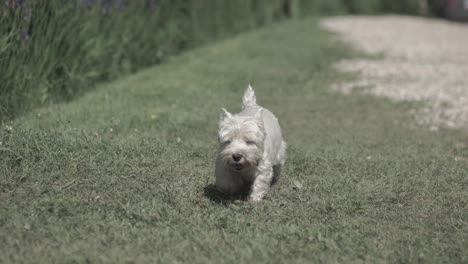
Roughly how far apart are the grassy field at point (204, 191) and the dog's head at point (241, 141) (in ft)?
1.37

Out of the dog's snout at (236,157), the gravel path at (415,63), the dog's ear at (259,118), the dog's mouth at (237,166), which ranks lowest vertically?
the gravel path at (415,63)

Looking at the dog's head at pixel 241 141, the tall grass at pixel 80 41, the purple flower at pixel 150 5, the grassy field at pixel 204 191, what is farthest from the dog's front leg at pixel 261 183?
the purple flower at pixel 150 5

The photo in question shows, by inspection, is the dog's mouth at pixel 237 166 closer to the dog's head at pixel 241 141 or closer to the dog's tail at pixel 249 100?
the dog's head at pixel 241 141

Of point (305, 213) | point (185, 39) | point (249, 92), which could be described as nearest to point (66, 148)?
point (249, 92)

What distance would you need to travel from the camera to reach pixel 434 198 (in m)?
6.45

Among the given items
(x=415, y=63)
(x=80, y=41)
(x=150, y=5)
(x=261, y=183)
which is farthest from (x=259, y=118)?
(x=415, y=63)

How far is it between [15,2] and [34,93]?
50.7 inches

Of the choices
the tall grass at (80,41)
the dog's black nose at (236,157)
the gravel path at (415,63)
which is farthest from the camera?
the gravel path at (415,63)

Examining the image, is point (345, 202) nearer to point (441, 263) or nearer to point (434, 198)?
point (434, 198)

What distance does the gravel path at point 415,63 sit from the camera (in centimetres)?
1138

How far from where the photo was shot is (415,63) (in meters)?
15.8

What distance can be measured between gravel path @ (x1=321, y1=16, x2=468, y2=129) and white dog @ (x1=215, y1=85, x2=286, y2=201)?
4.42m

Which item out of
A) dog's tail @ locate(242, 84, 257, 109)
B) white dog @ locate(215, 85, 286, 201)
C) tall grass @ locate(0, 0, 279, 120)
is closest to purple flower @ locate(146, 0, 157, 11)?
tall grass @ locate(0, 0, 279, 120)

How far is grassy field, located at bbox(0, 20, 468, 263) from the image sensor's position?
5.08 m
